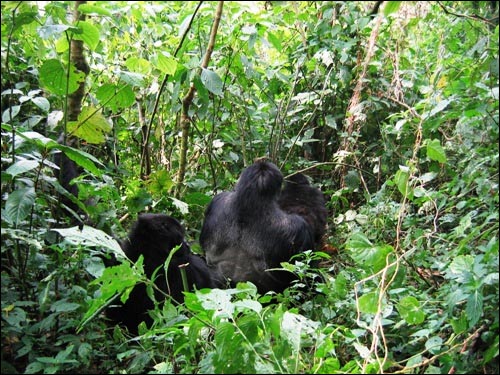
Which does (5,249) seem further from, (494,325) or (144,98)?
(144,98)

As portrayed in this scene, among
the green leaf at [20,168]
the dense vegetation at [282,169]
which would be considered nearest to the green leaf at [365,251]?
the dense vegetation at [282,169]

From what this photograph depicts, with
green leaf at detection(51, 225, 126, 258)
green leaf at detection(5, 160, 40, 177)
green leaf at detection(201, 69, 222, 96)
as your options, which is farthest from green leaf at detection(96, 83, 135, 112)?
green leaf at detection(51, 225, 126, 258)

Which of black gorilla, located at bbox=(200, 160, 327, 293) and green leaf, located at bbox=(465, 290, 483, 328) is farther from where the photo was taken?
black gorilla, located at bbox=(200, 160, 327, 293)

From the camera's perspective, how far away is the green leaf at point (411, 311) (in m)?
2.16

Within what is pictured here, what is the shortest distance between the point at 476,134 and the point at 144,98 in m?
2.67

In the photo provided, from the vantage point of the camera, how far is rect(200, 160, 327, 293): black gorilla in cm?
406

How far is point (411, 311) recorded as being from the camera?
2.17 meters

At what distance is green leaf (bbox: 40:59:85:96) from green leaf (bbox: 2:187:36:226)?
709 mm

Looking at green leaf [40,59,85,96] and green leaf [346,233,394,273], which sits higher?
green leaf [40,59,85,96]

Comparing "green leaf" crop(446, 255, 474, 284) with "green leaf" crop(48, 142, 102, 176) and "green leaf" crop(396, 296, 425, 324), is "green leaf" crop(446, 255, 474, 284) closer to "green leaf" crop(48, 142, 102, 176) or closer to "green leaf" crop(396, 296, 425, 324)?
"green leaf" crop(396, 296, 425, 324)

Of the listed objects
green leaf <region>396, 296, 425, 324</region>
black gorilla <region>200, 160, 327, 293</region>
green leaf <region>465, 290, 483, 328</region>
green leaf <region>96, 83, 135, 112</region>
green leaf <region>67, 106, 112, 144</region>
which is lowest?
black gorilla <region>200, 160, 327, 293</region>

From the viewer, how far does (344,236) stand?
418cm

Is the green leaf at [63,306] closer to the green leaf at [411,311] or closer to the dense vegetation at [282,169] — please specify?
the dense vegetation at [282,169]

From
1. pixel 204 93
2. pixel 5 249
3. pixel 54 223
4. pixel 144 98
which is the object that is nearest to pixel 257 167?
pixel 204 93
